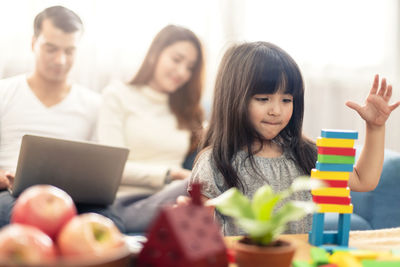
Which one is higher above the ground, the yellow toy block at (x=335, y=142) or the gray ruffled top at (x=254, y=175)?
the yellow toy block at (x=335, y=142)

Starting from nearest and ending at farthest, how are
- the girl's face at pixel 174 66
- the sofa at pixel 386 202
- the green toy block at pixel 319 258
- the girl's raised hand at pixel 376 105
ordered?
1. the green toy block at pixel 319 258
2. the girl's raised hand at pixel 376 105
3. the sofa at pixel 386 202
4. the girl's face at pixel 174 66

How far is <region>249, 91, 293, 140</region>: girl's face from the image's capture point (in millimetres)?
1354

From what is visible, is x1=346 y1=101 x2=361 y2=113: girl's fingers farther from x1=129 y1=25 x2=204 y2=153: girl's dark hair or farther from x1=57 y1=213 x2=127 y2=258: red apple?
x1=129 y1=25 x2=204 y2=153: girl's dark hair

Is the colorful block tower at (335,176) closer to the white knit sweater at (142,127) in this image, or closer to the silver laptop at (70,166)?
the silver laptop at (70,166)

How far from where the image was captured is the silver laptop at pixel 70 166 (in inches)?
63.8

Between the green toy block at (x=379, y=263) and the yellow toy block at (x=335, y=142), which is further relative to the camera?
the yellow toy block at (x=335, y=142)

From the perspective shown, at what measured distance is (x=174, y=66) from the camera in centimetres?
246

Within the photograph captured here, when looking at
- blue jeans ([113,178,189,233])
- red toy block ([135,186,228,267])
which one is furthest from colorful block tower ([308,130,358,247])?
blue jeans ([113,178,189,233])

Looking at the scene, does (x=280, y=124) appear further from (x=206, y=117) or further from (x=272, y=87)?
A: (x=206, y=117)

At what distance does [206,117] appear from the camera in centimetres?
256

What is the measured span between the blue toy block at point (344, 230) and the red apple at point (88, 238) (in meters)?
0.57

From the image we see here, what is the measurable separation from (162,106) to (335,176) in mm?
1510

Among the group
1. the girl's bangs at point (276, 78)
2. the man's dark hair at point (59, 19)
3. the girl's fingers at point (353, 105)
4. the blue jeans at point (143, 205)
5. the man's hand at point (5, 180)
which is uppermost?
the man's dark hair at point (59, 19)

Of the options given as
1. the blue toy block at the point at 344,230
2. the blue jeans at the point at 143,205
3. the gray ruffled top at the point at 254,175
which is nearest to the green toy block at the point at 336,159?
the blue toy block at the point at 344,230
